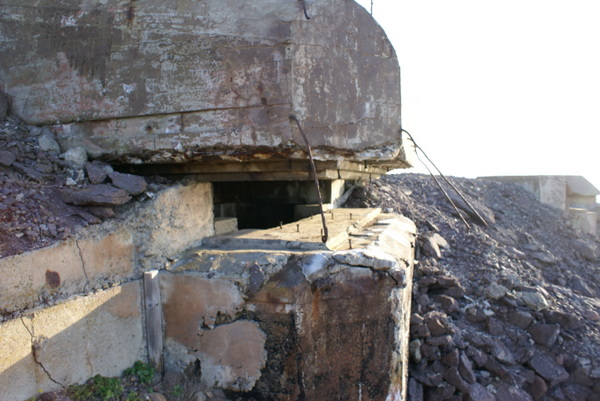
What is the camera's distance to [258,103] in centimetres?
290

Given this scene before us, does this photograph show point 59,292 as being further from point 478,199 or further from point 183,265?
point 478,199

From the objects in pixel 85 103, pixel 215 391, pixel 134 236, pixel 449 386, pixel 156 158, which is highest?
pixel 85 103

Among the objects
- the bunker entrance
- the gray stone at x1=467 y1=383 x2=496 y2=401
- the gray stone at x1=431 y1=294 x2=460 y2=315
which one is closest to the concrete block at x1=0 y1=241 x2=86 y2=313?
the bunker entrance

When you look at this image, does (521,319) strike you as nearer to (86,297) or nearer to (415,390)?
(415,390)

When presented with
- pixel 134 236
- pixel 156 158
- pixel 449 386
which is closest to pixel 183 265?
pixel 134 236

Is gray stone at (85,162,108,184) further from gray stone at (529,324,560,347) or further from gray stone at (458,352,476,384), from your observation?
gray stone at (529,324,560,347)

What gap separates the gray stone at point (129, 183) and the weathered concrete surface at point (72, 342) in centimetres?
60

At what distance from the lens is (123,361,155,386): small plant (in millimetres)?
2771

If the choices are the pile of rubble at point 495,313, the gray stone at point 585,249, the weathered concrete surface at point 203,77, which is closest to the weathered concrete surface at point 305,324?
the weathered concrete surface at point 203,77

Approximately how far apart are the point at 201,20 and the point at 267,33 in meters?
0.48

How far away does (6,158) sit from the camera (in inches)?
111

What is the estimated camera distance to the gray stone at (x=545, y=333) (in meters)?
4.20

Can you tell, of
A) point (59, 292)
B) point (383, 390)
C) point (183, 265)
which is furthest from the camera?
point (183, 265)

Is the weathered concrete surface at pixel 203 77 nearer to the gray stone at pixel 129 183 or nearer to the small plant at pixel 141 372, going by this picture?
the gray stone at pixel 129 183
